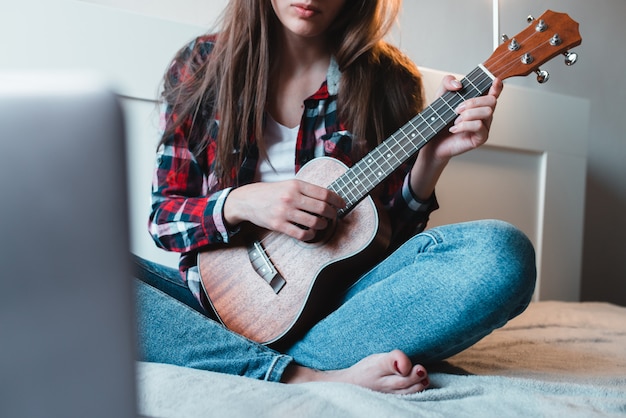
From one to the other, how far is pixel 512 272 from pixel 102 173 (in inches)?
23.8

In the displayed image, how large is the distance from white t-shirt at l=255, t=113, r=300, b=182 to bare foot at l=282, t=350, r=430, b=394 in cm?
44

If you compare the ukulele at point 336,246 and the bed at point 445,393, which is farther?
the ukulele at point 336,246

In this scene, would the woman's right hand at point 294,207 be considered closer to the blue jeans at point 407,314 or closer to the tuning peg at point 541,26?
the blue jeans at point 407,314

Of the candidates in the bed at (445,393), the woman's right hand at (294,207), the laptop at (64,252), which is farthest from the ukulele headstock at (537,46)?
the laptop at (64,252)

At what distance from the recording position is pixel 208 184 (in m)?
1.18

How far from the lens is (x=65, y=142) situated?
0.31m

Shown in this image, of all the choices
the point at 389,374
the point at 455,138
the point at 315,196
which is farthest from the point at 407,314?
the point at 455,138

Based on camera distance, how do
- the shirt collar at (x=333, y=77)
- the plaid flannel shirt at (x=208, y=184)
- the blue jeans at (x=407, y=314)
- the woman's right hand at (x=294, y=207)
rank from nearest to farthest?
the blue jeans at (x=407, y=314) → the woman's right hand at (x=294, y=207) → the plaid flannel shirt at (x=208, y=184) → the shirt collar at (x=333, y=77)

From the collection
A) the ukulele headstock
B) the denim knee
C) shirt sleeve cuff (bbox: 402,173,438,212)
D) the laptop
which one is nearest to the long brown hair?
shirt sleeve cuff (bbox: 402,173,438,212)

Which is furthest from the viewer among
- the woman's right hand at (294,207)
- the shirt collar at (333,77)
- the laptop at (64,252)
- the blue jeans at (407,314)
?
the shirt collar at (333,77)

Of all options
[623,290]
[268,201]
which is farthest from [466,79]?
[623,290]

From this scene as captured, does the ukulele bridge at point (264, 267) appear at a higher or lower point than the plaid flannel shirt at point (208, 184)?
lower

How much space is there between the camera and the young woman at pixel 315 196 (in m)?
0.84

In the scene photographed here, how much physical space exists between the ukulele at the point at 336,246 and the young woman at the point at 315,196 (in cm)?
3
